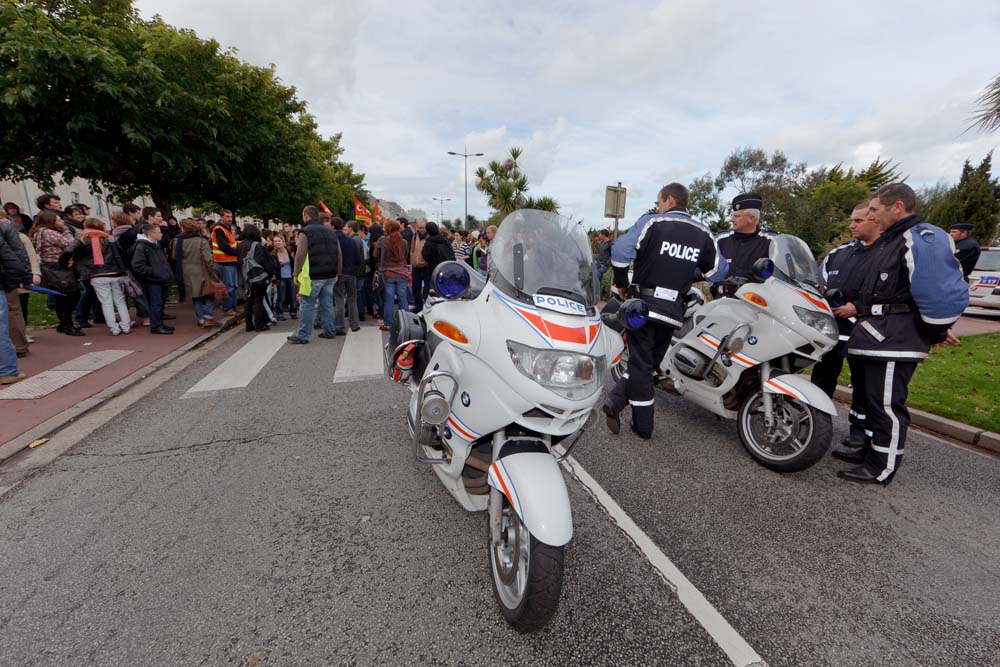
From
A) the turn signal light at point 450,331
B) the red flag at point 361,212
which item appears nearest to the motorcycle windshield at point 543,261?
the turn signal light at point 450,331

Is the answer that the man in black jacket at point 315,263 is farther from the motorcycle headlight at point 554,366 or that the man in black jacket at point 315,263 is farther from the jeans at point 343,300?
the motorcycle headlight at point 554,366

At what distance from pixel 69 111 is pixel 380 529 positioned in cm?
1149

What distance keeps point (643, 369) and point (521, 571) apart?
2.25 meters

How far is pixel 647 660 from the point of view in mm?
1810

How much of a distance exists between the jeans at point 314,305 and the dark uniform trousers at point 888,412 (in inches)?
269

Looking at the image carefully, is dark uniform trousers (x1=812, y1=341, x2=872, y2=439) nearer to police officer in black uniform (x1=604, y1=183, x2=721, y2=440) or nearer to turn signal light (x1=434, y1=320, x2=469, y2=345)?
police officer in black uniform (x1=604, y1=183, x2=721, y2=440)

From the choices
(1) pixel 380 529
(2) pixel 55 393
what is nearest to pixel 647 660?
(1) pixel 380 529

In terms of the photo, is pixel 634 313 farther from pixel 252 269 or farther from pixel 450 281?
pixel 252 269

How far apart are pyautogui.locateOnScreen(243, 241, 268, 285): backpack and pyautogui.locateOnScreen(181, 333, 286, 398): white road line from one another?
3.33 feet

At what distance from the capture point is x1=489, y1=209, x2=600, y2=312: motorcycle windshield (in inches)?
84.7

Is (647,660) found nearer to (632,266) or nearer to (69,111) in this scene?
(632,266)

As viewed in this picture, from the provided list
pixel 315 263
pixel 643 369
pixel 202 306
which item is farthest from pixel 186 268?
pixel 643 369

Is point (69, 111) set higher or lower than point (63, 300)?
higher

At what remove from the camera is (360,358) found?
628 cm
